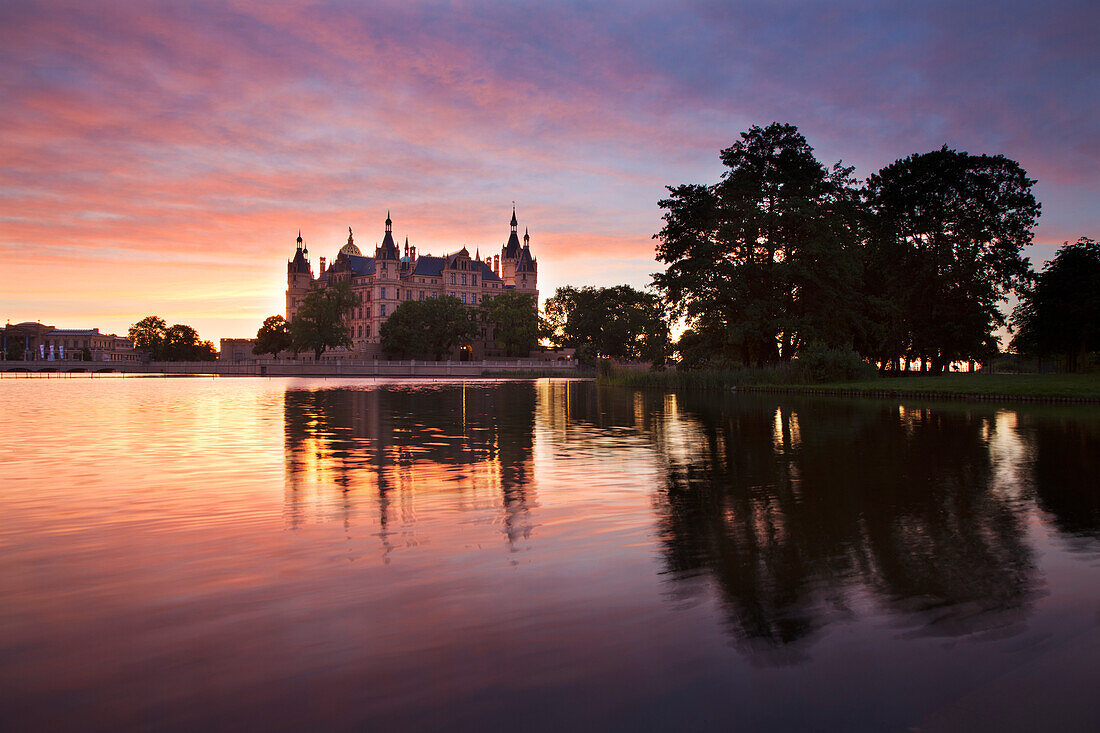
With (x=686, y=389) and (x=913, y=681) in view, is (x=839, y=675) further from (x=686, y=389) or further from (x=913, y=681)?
(x=686, y=389)

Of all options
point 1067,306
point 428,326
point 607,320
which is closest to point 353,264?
point 428,326

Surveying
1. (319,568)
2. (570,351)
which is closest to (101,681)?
(319,568)

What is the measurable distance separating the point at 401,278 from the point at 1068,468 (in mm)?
164121

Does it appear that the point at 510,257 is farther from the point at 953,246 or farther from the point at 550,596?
the point at 550,596

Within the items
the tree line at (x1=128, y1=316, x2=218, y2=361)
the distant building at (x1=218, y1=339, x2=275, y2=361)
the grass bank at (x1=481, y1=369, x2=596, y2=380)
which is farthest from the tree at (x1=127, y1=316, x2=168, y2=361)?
the grass bank at (x1=481, y1=369, x2=596, y2=380)

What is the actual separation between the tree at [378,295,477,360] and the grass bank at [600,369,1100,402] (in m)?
84.5

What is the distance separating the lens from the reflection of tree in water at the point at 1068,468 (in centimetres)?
863

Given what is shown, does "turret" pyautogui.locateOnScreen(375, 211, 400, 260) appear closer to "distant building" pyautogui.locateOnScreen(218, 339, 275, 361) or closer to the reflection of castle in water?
"distant building" pyautogui.locateOnScreen(218, 339, 275, 361)

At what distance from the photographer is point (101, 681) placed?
418cm

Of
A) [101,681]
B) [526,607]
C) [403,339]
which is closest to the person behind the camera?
[101,681]

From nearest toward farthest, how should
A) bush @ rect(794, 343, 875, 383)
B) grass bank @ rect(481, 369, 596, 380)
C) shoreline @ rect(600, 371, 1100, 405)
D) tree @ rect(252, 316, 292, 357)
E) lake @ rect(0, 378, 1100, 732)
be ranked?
lake @ rect(0, 378, 1100, 732), shoreline @ rect(600, 371, 1100, 405), bush @ rect(794, 343, 875, 383), grass bank @ rect(481, 369, 596, 380), tree @ rect(252, 316, 292, 357)

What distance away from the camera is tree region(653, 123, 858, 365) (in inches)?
1820

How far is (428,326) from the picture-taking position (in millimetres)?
136500

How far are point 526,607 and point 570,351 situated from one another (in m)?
149
